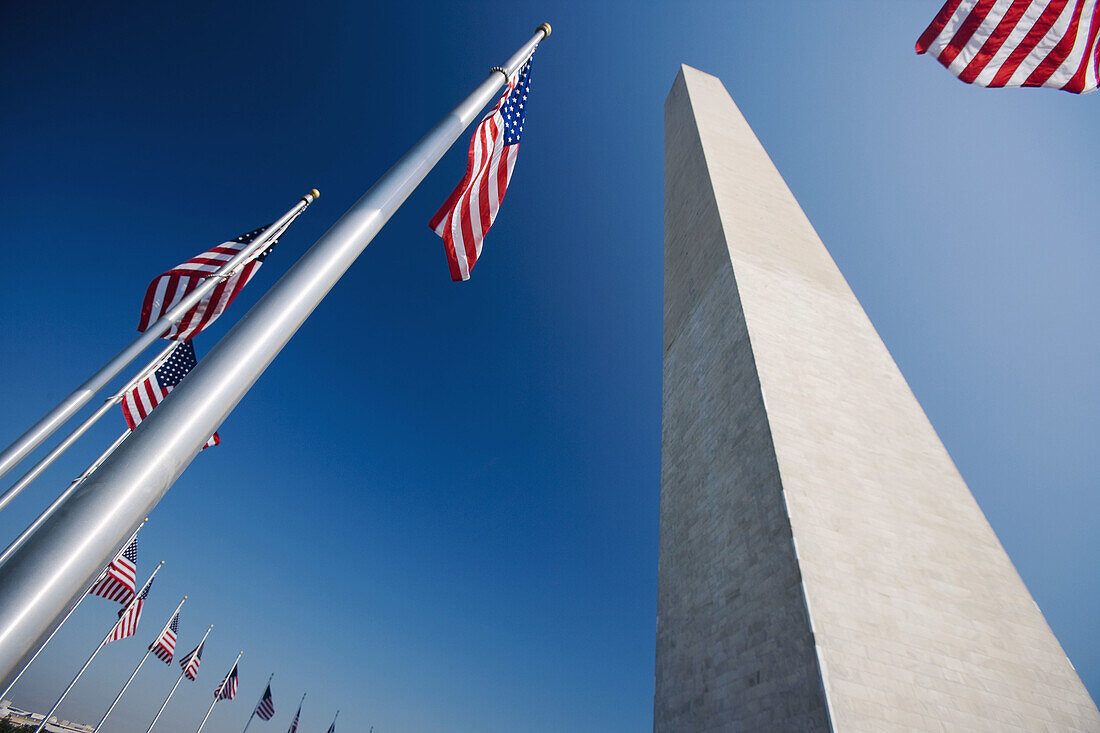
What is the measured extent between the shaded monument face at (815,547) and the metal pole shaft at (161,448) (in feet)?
17.6

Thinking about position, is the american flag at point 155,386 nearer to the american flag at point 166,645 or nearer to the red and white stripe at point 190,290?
the red and white stripe at point 190,290

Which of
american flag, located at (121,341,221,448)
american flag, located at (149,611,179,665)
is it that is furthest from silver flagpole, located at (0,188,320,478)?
american flag, located at (149,611,179,665)

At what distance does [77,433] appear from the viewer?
759 cm

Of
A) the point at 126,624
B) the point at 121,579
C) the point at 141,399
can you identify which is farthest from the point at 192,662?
the point at 141,399

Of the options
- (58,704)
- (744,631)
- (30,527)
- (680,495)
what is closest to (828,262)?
(680,495)

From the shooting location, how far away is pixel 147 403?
835cm

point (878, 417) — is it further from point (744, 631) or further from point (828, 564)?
point (744, 631)

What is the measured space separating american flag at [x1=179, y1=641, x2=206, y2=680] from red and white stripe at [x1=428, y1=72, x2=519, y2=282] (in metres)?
23.3

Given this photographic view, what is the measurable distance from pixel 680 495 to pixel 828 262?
6.48 m

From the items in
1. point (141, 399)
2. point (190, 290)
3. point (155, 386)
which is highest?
point (190, 290)

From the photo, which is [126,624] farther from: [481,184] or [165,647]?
[481,184]

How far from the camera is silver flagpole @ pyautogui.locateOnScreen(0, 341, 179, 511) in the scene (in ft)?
23.2

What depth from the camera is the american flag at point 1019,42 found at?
3.84 m

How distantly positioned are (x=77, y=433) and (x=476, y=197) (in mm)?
7405
